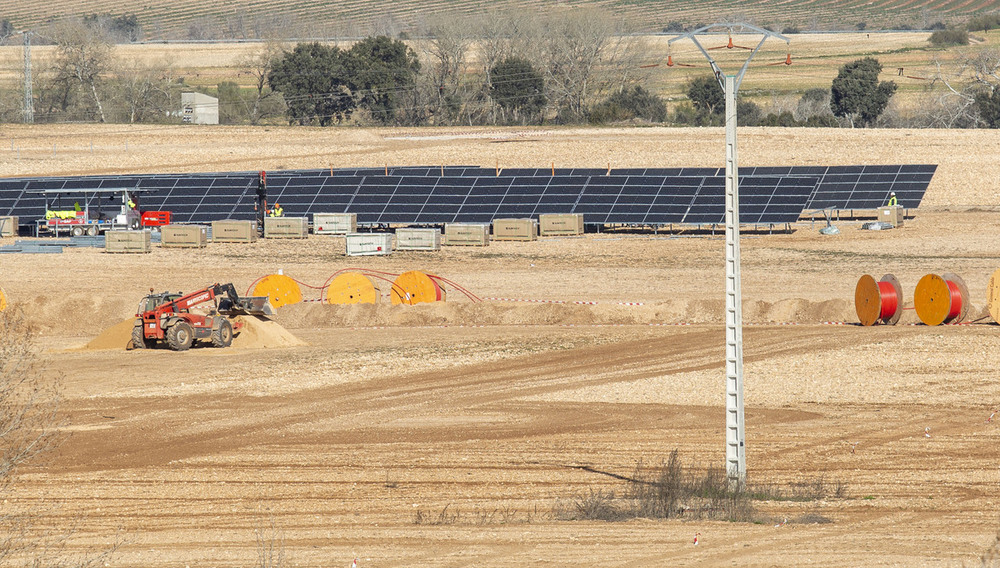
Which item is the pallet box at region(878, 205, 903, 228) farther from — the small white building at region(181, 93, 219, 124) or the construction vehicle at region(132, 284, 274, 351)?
the small white building at region(181, 93, 219, 124)

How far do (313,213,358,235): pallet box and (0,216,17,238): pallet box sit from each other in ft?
43.1

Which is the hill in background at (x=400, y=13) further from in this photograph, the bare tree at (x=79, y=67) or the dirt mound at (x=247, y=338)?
the dirt mound at (x=247, y=338)

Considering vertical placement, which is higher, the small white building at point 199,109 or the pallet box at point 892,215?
the small white building at point 199,109

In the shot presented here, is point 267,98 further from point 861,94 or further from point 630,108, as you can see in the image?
point 861,94

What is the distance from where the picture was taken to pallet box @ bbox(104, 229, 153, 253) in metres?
45.6

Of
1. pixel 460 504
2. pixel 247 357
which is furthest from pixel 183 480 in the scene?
pixel 247 357

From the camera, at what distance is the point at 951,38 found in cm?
12538

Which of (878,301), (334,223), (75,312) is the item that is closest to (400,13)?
(334,223)

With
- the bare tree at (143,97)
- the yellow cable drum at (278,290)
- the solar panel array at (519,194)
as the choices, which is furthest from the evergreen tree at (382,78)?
the yellow cable drum at (278,290)

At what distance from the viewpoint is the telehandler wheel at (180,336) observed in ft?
93.1

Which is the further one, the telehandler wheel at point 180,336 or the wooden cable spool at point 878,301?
Result: the wooden cable spool at point 878,301

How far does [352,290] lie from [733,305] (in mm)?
21240

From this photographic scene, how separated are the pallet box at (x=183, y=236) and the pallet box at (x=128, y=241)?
5.55 ft

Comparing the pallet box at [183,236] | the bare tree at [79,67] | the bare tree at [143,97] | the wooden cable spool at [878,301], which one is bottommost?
the wooden cable spool at [878,301]
